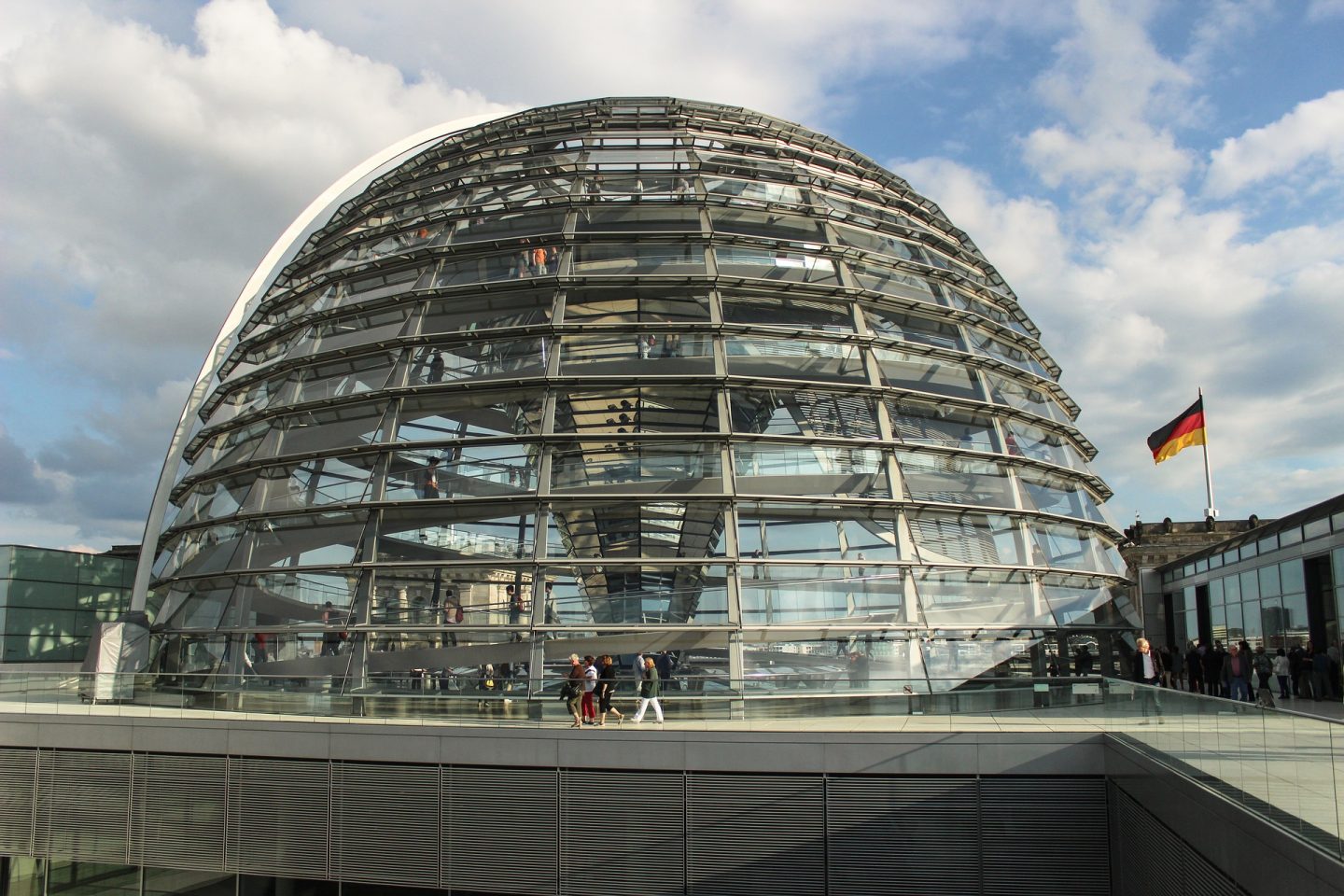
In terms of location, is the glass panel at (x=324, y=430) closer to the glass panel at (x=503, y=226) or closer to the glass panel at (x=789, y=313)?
the glass panel at (x=503, y=226)

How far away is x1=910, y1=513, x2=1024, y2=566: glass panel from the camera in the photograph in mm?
20516

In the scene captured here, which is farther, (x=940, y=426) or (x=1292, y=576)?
(x=1292, y=576)

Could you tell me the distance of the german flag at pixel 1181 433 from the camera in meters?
36.1

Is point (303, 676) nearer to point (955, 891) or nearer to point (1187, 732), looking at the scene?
point (955, 891)

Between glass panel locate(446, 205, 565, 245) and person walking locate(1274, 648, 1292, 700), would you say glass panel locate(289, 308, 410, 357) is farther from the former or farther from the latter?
person walking locate(1274, 648, 1292, 700)

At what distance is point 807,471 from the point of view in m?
20.9

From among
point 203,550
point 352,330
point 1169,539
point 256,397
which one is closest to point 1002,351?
point 352,330

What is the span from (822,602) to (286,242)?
19.4 metres

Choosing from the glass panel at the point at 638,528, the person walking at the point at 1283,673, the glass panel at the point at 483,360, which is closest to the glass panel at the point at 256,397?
the glass panel at the point at 483,360

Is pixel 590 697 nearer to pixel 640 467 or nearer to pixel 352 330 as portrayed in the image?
pixel 640 467

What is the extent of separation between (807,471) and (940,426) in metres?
3.72

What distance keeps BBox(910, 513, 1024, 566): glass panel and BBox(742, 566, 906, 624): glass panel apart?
43.3 inches

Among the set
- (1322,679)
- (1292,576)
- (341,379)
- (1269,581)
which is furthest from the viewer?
(1269,581)

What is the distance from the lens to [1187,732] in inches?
438
